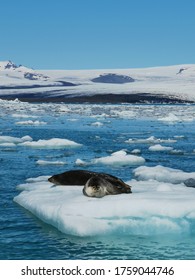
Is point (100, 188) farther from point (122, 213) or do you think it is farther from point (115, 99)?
point (115, 99)

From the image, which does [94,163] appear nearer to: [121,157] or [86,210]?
[121,157]

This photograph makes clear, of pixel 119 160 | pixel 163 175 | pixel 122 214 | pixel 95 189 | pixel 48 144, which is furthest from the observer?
pixel 48 144

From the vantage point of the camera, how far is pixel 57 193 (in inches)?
395

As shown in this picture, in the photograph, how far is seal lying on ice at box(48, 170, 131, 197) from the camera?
9.23 meters

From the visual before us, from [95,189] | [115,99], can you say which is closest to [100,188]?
[95,189]

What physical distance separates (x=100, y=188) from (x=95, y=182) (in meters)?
0.15

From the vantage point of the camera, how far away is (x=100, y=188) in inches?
364

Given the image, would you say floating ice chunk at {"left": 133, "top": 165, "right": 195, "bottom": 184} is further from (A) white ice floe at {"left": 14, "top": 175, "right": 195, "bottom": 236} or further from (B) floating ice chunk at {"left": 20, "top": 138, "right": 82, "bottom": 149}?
(B) floating ice chunk at {"left": 20, "top": 138, "right": 82, "bottom": 149}

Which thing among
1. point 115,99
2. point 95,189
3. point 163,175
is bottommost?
point 163,175

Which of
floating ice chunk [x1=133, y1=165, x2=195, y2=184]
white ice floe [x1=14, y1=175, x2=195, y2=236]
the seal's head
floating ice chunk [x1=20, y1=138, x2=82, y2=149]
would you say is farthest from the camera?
floating ice chunk [x1=20, y1=138, x2=82, y2=149]

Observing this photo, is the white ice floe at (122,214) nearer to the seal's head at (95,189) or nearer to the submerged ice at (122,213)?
the submerged ice at (122,213)

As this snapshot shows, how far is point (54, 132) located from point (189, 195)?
19562 mm

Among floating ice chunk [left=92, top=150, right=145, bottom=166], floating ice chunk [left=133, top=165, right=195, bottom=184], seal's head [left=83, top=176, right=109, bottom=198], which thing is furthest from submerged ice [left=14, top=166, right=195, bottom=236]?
floating ice chunk [left=92, top=150, right=145, bottom=166]
